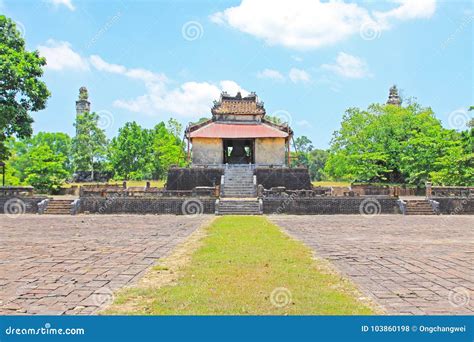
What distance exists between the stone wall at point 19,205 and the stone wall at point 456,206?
21.1 m

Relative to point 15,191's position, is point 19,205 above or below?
below

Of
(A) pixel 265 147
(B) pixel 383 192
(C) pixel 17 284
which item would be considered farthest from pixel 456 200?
(C) pixel 17 284

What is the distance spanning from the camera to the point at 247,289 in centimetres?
570

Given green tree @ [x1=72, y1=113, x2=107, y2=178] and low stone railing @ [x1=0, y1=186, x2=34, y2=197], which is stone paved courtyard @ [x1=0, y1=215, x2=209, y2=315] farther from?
green tree @ [x1=72, y1=113, x2=107, y2=178]

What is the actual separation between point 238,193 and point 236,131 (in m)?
7.20

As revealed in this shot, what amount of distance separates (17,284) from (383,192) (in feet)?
→ 88.8

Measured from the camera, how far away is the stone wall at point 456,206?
71.7ft

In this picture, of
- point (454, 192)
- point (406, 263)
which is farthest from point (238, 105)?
point (406, 263)

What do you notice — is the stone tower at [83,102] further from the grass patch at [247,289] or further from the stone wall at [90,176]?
the grass patch at [247,289]

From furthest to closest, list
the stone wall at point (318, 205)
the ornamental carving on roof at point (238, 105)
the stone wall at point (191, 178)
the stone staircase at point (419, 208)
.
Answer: the ornamental carving on roof at point (238, 105), the stone wall at point (191, 178), the stone staircase at point (419, 208), the stone wall at point (318, 205)

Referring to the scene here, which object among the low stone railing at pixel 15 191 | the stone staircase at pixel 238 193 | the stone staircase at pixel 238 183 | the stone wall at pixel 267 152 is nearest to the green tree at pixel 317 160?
the stone wall at pixel 267 152

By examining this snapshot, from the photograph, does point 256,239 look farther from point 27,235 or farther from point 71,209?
point 71,209

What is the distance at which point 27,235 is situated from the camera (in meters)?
12.2

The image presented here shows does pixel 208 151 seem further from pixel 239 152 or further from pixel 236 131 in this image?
pixel 239 152
